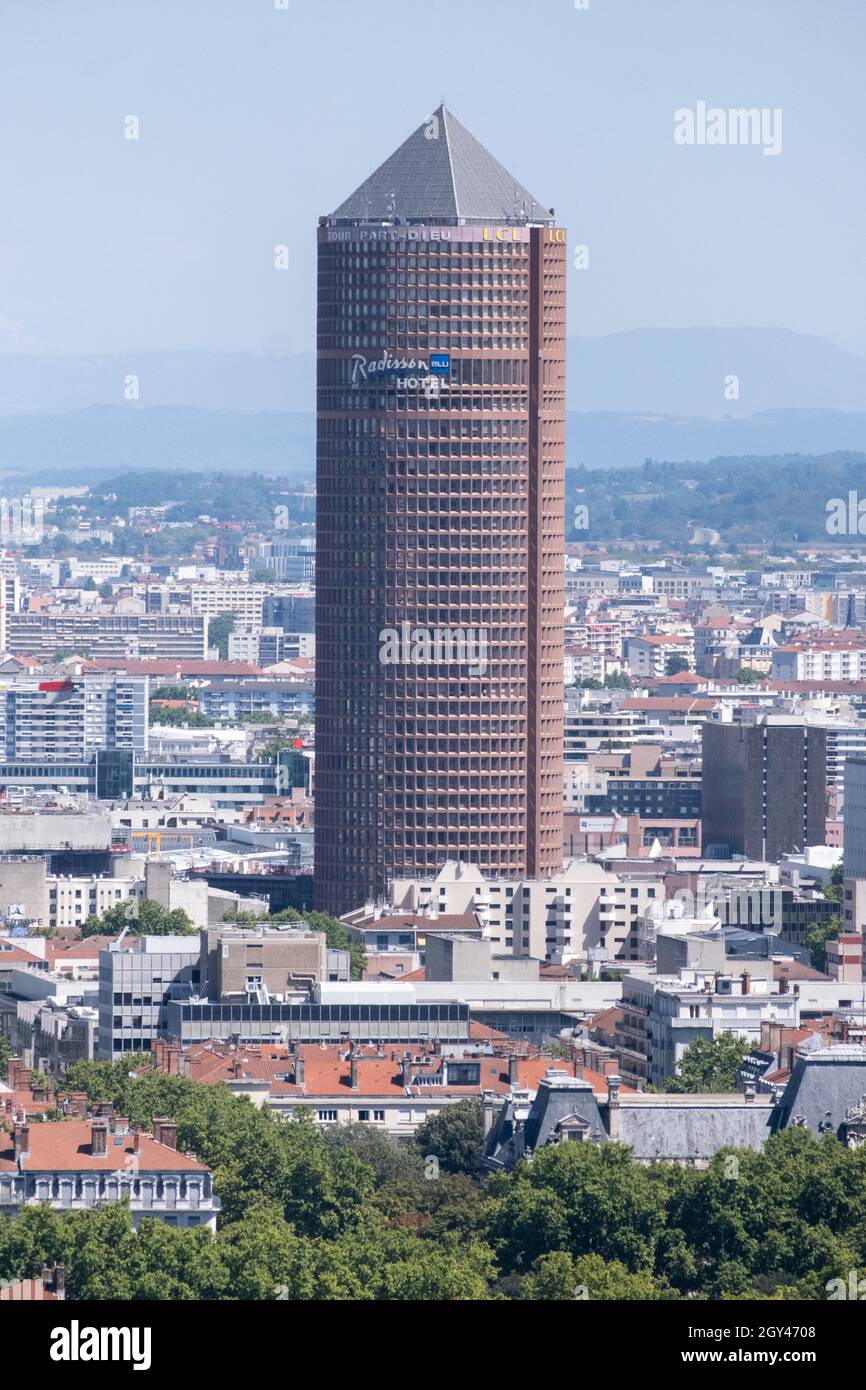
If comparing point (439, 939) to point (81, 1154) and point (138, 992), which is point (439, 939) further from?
point (81, 1154)

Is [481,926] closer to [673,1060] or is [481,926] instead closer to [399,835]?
[399,835]

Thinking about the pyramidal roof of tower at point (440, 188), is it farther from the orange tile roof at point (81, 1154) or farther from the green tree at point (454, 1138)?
the orange tile roof at point (81, 1154)

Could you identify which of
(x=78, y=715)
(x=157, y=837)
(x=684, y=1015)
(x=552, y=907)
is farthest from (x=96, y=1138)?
(x=78, y=715)

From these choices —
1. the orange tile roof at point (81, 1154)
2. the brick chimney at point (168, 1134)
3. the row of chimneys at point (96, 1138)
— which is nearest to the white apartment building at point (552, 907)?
the brick chimney at point (168, 1134)

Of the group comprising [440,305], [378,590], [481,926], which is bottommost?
[481,926]

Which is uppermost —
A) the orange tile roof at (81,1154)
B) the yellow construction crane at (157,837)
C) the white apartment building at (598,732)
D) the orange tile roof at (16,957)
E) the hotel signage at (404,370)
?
the hotel signage at (404,370)

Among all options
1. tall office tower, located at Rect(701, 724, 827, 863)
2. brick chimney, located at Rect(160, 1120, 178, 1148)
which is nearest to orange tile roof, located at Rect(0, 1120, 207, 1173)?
brick chimney, located at Rect(160, 1120, 178, 1148)
